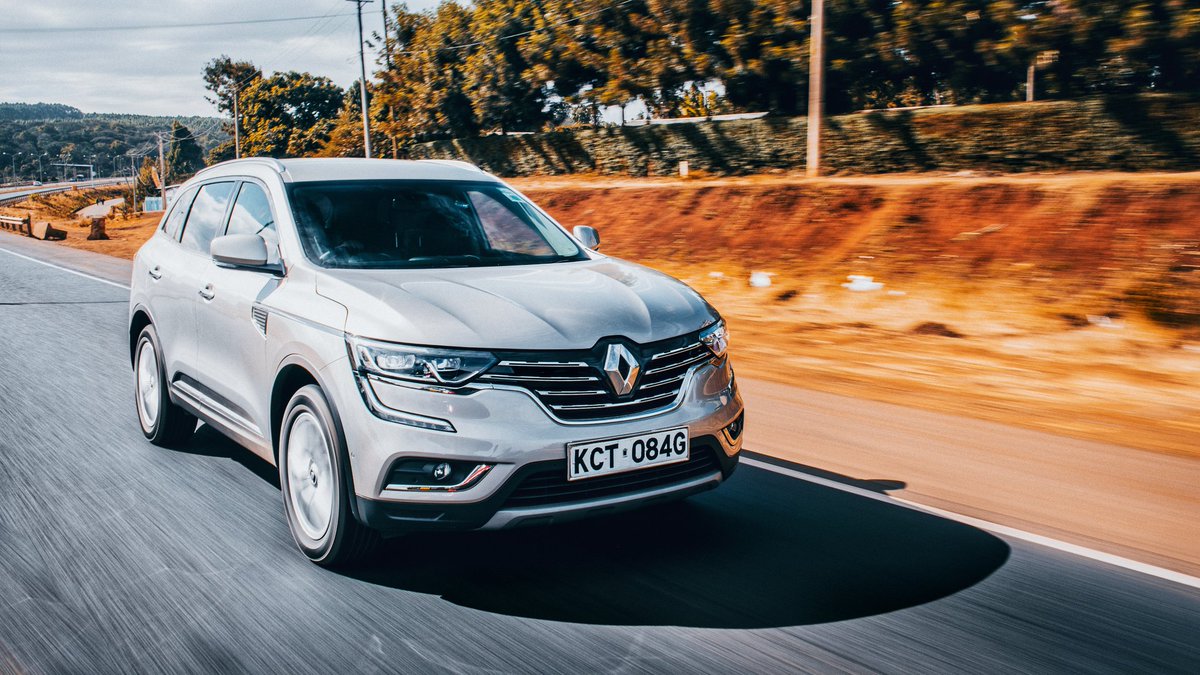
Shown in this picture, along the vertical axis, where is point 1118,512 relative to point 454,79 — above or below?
below

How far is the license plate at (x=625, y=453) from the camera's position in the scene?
4.03 meters

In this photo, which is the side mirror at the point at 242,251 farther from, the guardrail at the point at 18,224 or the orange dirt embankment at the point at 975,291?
the guardrail at the point at 18,224

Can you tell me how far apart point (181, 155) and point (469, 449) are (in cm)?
17614

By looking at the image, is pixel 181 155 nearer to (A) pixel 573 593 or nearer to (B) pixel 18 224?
(B) pixel 18 224

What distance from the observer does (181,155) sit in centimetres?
16500

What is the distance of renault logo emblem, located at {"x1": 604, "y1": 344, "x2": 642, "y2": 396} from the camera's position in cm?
411

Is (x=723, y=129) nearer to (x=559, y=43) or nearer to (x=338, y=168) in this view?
(x=559, y=43)

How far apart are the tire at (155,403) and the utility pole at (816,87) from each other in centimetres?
1924

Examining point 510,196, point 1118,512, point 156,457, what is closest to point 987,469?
point 1118,512

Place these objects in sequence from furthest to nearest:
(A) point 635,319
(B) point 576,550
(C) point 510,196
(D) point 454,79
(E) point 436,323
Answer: (D) point 454,79 → (C) point 510,196 → (B) point 576,550 → (A) point 635,319 → (E) point 436,323

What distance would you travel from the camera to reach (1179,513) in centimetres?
540

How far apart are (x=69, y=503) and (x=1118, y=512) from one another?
535 cm

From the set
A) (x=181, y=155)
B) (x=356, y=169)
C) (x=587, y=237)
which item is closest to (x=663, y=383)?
(x=587, y=237)

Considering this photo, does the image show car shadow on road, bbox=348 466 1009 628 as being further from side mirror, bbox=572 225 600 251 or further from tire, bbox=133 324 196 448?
tire, bbox=133 324 196 448
